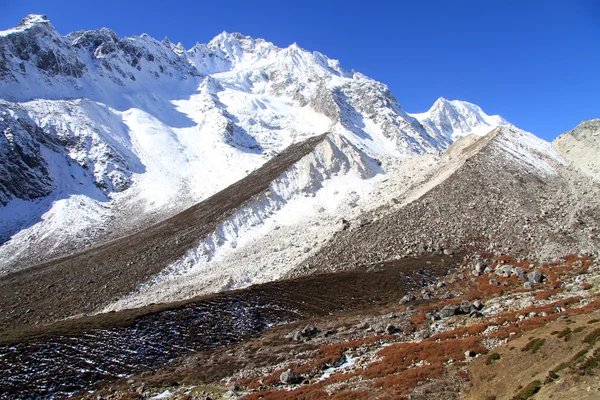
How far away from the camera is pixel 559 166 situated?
81.1 metres

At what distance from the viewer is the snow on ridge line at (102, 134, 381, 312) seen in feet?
216

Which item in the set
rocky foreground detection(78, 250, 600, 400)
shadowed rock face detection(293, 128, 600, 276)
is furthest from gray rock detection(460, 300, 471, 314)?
shadowed rock face detection(293, 128, 600, 276)

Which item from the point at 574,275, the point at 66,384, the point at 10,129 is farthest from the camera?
the point at 10,129

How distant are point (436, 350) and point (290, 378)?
40.0ft

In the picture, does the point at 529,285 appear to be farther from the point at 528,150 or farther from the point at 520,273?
the point at 528,150

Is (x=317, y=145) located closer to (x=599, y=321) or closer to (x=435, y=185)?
(x=435, y=185)

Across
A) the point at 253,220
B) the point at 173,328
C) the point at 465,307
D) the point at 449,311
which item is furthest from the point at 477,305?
the point at 253,220

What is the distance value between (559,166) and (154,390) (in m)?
83.7

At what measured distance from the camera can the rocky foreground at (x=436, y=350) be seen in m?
23.3

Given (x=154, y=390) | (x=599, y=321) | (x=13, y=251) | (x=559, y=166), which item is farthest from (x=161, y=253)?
(x=559, y=166)

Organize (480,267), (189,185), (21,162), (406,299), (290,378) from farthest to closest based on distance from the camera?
(189,185) → (21,162) → (480,267) → (406,299) → (290,378)

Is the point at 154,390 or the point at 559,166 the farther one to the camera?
the point at 559,166

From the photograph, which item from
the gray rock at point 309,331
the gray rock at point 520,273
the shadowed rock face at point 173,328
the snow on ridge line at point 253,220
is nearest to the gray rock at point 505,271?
the gray rock at point 520,273

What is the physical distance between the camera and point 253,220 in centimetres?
8869
